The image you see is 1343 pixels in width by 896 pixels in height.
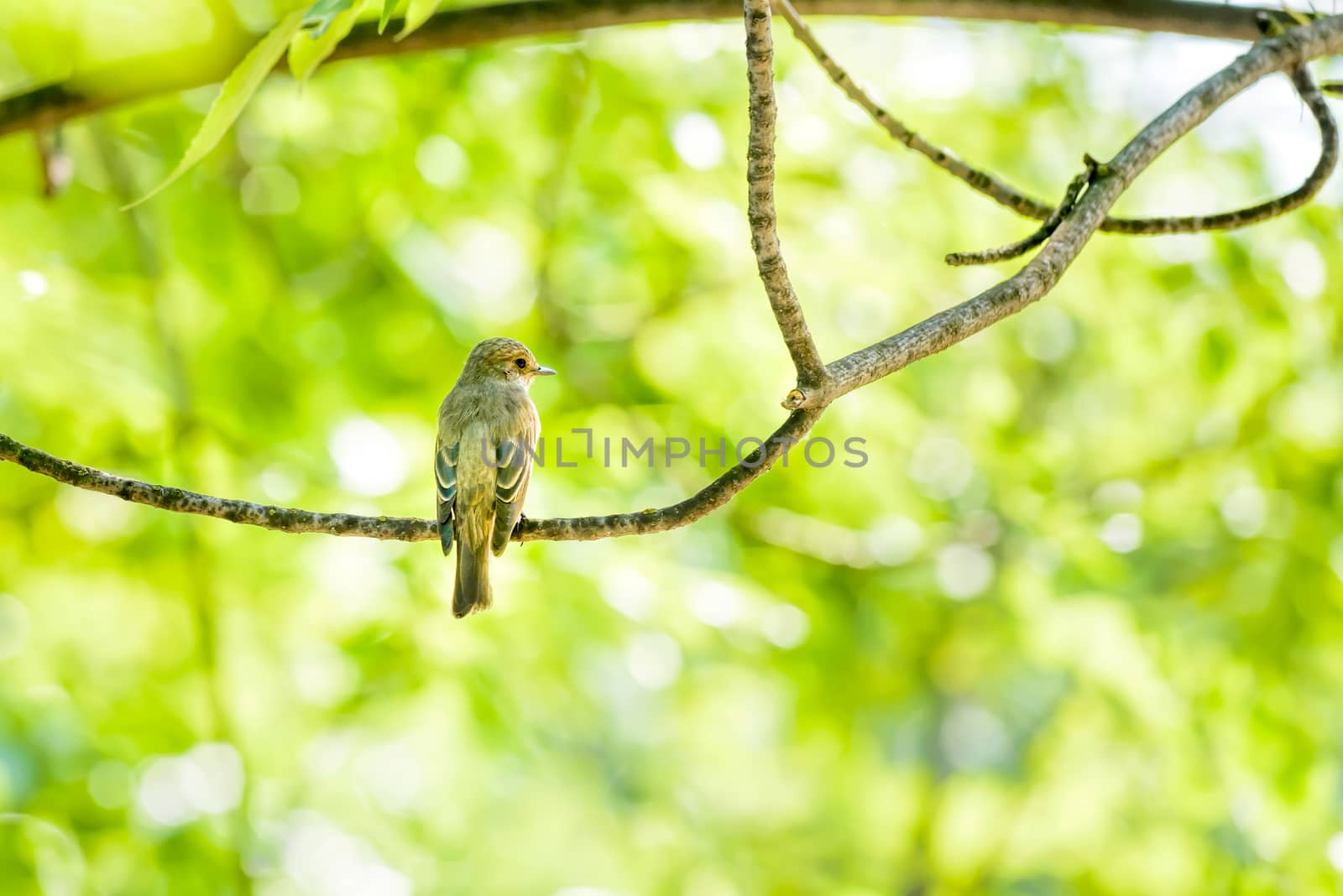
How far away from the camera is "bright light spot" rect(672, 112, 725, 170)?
173 inches

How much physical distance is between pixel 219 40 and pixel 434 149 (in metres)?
1.36

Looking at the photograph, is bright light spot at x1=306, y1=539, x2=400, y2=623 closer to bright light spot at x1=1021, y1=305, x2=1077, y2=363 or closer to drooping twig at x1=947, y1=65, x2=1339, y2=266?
drooping twig at x1=947, y1=65, x2=1339, y2=266

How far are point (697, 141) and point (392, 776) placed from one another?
9.50ft

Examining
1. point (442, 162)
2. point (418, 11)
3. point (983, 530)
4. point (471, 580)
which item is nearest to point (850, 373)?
point (418, 11)

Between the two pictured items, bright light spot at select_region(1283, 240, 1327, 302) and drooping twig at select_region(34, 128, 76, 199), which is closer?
drooping twig at select_region(34, 128, 76, 199)

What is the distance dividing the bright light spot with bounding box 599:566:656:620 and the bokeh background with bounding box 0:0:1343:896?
2cm

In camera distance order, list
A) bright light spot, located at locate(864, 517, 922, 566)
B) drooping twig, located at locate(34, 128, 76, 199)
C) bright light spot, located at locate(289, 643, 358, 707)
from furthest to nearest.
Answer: bright light spot, located at locate(864, 517, 922, 566)
bright light spot, located at locate(289, 643, 358, 707)
drooping twig, located at locate(34, 128, 76, 199)

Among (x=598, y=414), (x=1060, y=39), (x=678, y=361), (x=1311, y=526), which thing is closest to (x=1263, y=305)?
(x=1311, y=526)

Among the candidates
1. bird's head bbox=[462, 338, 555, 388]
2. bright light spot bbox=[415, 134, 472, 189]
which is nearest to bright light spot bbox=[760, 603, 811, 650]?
bird's head bbox=[462, 338, 555, 388]

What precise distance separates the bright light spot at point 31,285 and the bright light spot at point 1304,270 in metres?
4.95

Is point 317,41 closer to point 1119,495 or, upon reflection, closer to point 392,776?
point 392,776

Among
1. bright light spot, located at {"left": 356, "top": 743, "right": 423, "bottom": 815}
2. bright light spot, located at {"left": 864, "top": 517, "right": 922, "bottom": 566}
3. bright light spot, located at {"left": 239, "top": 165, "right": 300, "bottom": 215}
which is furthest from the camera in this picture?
bright light spot, located at {"left": 864, "top": 517, "right": 922, "bottom": 566}

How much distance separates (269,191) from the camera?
4.92 metres

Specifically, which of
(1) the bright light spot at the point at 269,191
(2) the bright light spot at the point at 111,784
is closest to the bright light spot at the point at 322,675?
(2) the bright light spot at the point at 111,784
